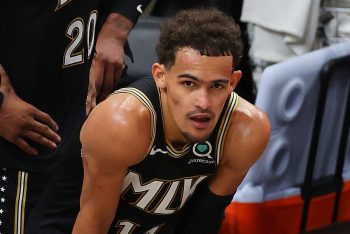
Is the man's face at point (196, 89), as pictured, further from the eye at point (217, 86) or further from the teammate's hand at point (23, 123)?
the teammate's hand at point (23, 123)

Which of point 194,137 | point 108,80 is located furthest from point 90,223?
point 108,80

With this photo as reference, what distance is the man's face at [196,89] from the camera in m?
1.59

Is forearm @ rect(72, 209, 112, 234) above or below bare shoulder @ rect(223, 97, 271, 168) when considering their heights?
below

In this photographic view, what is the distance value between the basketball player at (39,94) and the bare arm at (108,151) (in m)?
0.13

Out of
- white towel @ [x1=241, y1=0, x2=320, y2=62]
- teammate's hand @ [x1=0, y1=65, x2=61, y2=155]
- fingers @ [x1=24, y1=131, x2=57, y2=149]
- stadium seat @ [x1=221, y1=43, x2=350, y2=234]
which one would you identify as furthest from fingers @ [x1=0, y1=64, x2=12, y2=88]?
white towel @ [x1=241, y1=0, x2=320, y2=62]

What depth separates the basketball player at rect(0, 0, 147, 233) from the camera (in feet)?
5.61

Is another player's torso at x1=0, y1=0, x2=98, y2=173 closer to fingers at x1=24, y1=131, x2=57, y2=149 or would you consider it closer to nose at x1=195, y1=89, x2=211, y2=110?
fingers at x1=24, y1=131, x2=57, y2=149

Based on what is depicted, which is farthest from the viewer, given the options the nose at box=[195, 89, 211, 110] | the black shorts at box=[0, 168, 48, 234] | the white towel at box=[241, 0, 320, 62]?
the white towel at box=[241, 0, 320, 62]

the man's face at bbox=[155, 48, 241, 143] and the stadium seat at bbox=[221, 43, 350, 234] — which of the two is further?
the stadium seat at bbox=[221, 43, 350, 234]

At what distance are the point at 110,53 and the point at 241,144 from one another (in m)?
0.40

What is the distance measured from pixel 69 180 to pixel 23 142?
0.46 feet

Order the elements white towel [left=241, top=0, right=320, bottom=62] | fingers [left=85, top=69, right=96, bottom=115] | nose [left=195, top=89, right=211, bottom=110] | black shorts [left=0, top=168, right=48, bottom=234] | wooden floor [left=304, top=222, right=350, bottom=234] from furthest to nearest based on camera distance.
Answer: white towel [left=241, top=0, right=320, bottom=62], wooden floor [left=304, top=222, right=350, bottom=234], fingers [left=85, top=69, right=96, bottom=115], black shorts [left=0, top=168, right=48, bottom=234], nose [left=195, top=89, right=211, bottom=110]

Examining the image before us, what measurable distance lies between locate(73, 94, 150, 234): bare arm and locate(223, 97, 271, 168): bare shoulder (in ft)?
0.68

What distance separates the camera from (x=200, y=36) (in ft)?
5.25
